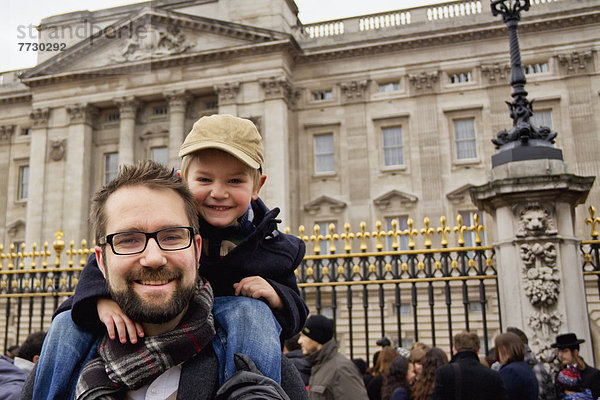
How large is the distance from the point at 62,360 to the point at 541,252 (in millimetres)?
6446

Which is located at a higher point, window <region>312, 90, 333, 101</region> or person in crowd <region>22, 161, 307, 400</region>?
window <region>312, 90, 333, 101</region>

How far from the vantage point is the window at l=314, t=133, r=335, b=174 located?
29438mm

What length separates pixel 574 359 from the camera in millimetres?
6133

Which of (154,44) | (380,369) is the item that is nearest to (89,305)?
(380,369)

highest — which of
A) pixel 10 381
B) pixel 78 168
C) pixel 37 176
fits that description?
pixel 78 168

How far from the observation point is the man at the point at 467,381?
5.44 metres

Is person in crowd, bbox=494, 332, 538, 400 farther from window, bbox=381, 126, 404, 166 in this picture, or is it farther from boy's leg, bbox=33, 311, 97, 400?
window, bbox=381, 126, 404, 166

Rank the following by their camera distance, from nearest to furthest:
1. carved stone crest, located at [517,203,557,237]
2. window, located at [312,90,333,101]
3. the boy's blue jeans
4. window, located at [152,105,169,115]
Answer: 1. the boy's blue jeans
2. carved stone crest, located at [517,203,557,237]
3. window, located at [312,90,333,101]
4. window, located at [152,105,169,115]

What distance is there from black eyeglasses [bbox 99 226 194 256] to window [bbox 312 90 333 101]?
28446mm

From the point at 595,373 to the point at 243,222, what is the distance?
4.99 meters

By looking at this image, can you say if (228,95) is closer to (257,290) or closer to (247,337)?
(257,290)

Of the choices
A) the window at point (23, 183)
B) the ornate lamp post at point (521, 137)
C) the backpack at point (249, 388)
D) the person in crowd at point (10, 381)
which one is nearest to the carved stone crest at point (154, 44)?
the window at point (23, 183)

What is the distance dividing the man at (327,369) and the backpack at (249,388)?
4212 mm

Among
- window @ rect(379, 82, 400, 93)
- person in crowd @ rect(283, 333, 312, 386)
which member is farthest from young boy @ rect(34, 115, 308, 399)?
window @ rect(379, 82, 400, 93)
